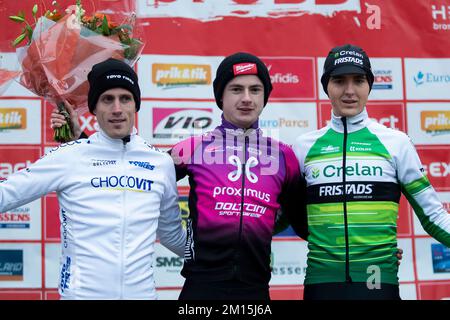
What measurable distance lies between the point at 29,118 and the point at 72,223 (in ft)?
5.18

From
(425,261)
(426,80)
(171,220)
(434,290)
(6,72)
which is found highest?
(426,80)

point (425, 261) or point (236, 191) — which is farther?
point (425, 261)

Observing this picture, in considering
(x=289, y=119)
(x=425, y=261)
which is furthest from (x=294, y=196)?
(x=425, y=261)

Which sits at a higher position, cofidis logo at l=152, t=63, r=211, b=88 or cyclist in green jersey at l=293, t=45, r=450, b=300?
cofidis logo at l=152, t=63, r=211, b=88

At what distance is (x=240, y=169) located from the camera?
240 cm

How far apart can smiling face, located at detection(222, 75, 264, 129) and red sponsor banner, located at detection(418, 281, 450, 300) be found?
76.2 inches

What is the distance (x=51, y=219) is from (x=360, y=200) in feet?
6.39

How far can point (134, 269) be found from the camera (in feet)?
7.16

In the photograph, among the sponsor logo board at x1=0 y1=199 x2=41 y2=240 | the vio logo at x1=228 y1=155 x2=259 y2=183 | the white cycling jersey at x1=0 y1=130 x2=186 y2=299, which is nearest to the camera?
the white cycling jersey at x1=0 y1=130 x2=186 y2=299

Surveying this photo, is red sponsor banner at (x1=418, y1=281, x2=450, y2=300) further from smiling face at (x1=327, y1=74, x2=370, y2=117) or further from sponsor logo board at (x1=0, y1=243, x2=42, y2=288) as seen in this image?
sponsor logo board at (x1=0, y1=243, x2=42, y2=288)

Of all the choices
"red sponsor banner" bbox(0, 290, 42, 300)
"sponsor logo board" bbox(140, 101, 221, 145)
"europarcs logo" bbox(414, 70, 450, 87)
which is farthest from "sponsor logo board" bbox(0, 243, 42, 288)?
"europarcs logo" bbox(414, 70, 450, 87)

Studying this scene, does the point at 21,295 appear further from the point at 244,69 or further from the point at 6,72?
the point at 244,69

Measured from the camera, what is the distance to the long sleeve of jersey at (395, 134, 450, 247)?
8.15 ft

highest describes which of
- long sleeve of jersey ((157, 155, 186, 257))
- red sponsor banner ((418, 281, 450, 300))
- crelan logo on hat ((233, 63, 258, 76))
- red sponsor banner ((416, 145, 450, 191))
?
crelan logo on hat ((233, 63, 258, 76))
